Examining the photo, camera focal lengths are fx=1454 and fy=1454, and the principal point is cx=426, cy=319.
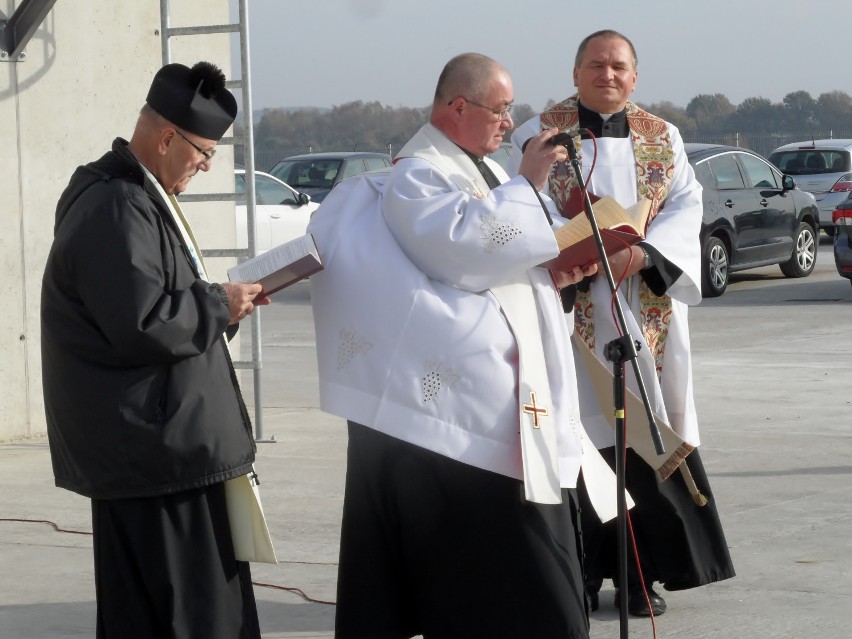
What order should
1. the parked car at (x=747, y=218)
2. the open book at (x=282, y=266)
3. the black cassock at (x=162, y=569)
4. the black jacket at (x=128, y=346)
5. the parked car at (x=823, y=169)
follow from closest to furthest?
the black jacket at (x=128, y=346), the black cassock at (x=162, y=569), the open book at (x=282, y=266), the parked car at (x=747, y=218), the parked car at (x=823, y=169)

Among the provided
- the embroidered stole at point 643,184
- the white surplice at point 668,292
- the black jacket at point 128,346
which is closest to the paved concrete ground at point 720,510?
the white surplice at point 668,292

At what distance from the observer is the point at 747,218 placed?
675 inches

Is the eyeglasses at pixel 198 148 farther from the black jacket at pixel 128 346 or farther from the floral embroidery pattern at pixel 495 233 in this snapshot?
the floral embroidery pattern at pixel 495 233

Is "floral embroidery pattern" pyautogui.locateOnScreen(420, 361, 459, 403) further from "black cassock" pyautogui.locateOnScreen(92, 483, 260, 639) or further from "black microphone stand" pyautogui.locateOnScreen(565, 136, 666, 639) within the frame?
"black cassock" pyautogui.locateOnScreen(92, 483, 260, 639)

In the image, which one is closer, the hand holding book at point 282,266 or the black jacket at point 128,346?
the black jacket at point 128,346

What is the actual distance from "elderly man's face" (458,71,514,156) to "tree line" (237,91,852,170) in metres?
28.0

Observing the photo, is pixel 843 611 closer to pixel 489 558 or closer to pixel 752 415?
pixel 489 558

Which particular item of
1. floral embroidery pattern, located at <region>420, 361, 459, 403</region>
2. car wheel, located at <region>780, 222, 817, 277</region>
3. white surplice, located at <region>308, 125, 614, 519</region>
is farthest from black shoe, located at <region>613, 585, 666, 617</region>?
car wheel, located at <region>780, 222, 817, 277</region>

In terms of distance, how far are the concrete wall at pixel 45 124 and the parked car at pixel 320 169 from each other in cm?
1352

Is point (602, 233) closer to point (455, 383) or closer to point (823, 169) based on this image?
point (455, 383)

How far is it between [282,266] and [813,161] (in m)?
21.6

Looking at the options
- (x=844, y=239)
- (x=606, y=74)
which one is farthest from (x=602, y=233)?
(x=844, y=239)

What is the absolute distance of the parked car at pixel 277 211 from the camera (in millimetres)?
19344

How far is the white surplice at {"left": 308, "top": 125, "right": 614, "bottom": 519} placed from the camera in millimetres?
3906
